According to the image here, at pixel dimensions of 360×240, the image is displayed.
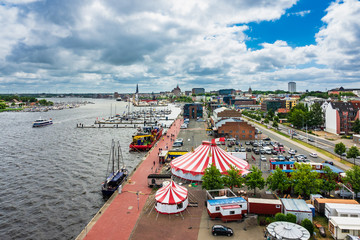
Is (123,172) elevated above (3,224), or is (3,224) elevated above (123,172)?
(123,172)

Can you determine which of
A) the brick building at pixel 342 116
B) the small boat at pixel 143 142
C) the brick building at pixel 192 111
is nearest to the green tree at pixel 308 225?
the small boat at pixel 143 142

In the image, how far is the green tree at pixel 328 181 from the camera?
23011mm

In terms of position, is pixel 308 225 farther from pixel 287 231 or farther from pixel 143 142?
pixel 143 142

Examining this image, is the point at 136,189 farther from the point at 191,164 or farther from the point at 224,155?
the point at 224,155

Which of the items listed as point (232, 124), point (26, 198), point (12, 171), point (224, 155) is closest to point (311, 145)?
point (232, 124)

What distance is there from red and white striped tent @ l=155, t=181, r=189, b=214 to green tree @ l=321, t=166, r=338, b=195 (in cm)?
1457

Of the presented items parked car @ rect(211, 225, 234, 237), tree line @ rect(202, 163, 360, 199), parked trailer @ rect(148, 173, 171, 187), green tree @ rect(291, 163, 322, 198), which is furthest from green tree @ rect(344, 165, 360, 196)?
parked trailer @ rect(148, 173, 171, 187)

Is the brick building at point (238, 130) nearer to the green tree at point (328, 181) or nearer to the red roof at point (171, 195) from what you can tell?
the green tree at point (328, 181)

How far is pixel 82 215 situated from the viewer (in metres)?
24.7

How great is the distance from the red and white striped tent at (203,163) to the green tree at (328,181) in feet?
27.7

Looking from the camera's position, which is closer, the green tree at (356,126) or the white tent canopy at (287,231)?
the white tent canopy at (287,231)

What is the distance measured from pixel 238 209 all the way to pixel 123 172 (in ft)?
61.3

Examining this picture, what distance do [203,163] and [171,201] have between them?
911 cm

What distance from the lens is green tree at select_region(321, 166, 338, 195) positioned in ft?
75.5
